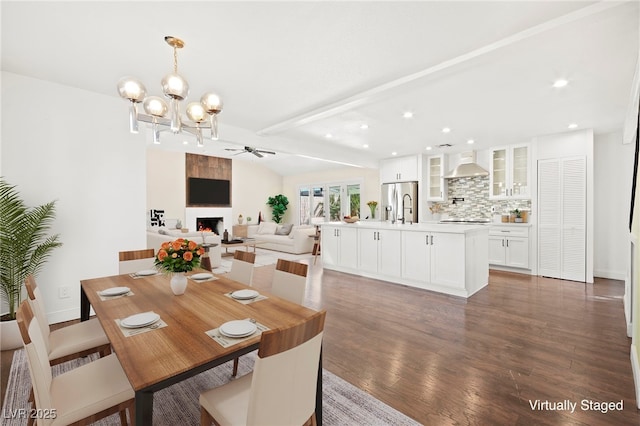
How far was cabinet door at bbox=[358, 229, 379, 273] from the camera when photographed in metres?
5.12

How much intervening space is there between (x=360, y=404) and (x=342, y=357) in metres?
0.61

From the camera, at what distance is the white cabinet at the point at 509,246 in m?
5.57

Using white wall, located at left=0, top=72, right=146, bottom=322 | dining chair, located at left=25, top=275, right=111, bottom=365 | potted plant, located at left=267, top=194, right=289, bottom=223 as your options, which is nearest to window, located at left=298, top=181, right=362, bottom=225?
potted plant, located at left=267, top=194, right=289, bottom=223

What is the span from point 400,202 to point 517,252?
2.77 metres

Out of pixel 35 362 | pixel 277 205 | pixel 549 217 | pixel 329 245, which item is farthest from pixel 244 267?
pixel 277 205

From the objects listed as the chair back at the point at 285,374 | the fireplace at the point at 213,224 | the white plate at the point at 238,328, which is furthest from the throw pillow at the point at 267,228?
the chair back at the point at 285,374

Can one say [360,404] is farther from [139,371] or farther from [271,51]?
[271,51]

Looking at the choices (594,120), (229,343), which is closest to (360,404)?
(229,343)

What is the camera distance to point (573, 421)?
5.80 ft

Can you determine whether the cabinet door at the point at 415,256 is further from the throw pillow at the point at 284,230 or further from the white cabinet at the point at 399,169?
the throw pillow at the point at 284,230

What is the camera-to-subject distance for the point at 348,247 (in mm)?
5594

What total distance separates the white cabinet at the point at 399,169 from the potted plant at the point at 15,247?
22.2ft

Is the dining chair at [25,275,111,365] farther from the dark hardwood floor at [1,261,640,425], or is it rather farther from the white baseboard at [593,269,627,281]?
the white baseboard at [593,269,627,281]

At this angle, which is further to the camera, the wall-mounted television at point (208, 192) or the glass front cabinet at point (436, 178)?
the wall-mounted television at point (208, 192)
